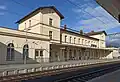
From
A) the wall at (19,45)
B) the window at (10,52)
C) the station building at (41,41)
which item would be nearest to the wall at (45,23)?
the station building at (41,41)

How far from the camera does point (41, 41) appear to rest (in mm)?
33125

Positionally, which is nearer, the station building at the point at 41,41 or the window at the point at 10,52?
the window at the point at 10,52

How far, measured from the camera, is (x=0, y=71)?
722 inches

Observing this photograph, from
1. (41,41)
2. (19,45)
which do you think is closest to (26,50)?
(19,45)

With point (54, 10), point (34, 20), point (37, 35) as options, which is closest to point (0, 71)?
point (37, 35)

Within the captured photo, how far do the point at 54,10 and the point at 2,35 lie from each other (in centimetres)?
1611

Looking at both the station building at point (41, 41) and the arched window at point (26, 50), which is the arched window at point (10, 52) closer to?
the station building at point (41, 41)

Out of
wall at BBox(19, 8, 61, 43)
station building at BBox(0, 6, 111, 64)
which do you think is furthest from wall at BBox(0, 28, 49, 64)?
wall at BBox(19, 8, 61, 43)

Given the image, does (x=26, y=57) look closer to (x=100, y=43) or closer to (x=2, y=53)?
(x=2, y=53)

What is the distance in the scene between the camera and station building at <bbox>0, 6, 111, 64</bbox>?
27130 millimetres

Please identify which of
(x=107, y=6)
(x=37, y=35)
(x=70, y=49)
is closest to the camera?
(x=107, y=6)

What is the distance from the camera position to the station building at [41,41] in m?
27.1

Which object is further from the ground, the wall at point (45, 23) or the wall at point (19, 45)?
the wall at point (45, 23)

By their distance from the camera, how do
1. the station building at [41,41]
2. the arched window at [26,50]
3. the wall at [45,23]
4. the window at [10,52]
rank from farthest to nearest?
1. the wall at [45,23]
2. the arched window at [26,50]
3. the station building at [41,41]
4. the window at [10,52]
